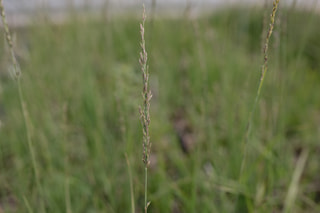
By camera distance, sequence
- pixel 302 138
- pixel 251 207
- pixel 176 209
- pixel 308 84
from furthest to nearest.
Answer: pixel 308 84 → pixel 302 138 → pixel 176 209 → pixel 251 207

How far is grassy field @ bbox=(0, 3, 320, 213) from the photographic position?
130 cm

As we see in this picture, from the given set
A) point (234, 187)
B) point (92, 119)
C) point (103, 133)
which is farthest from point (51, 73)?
point (234, 187)

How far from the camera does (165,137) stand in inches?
77.4

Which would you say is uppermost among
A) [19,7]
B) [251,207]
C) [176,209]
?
[19,7]

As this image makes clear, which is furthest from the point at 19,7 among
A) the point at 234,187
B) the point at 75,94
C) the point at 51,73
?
the point at 234,187

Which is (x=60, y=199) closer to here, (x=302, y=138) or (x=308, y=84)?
(x=302, y=138)

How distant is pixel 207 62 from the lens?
2.79 meters

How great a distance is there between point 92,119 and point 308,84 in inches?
83.5

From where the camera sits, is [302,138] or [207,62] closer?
[302,138]

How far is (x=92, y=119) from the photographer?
179 cm

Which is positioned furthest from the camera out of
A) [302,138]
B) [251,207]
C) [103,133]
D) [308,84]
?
[308,84]

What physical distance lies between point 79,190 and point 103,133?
0.35 meters

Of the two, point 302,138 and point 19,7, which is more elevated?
point 19,7

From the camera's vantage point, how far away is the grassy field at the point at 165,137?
1.30 meters
